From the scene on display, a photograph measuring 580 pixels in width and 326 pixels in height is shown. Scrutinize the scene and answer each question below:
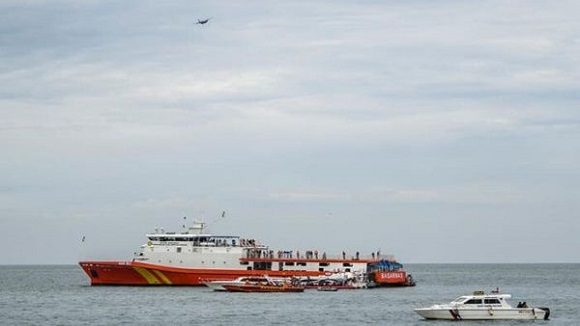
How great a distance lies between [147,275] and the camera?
11050cm

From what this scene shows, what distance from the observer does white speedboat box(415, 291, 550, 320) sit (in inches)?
2916

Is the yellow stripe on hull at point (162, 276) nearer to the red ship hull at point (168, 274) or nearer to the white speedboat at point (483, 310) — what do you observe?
the red ship hull at point (168, 274)

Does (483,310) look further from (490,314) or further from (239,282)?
(239,282)

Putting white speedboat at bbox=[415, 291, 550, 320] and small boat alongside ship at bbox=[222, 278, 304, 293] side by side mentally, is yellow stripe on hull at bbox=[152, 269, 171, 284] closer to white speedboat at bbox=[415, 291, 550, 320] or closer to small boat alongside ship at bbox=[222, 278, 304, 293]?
small boat alongside ship at bbox=[222, 278, 304, 293]

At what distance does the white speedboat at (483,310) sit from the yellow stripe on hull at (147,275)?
42.8m

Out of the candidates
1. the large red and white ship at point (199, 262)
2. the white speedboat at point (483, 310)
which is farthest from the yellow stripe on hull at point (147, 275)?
the white speedboat at point (483, 310)

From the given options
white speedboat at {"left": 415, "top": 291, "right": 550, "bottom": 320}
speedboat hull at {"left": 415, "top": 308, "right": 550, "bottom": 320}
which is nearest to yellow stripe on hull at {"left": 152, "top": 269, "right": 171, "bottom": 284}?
white speedboat at {"left": 415, "top": 291, "right": 550, "bottom": 320}

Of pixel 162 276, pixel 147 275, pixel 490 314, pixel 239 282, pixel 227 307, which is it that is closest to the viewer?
pixel 490 314

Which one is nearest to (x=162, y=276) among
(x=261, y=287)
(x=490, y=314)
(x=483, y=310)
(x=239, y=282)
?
(x=239, y=282)

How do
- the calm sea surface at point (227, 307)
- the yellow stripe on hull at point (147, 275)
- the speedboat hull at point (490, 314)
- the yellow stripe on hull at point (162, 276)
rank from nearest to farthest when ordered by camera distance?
the speedboat hull at point (490, 314), the calm sea surface at point (227, 307), the yellow stripe on hull at point (162, 276), the yellow stripe on hull at point (147, 275)

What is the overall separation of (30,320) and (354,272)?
4441cm

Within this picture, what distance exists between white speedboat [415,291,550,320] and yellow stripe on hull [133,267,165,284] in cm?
4277

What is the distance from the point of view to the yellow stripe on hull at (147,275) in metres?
110

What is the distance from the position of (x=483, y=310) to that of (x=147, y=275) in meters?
45.8
